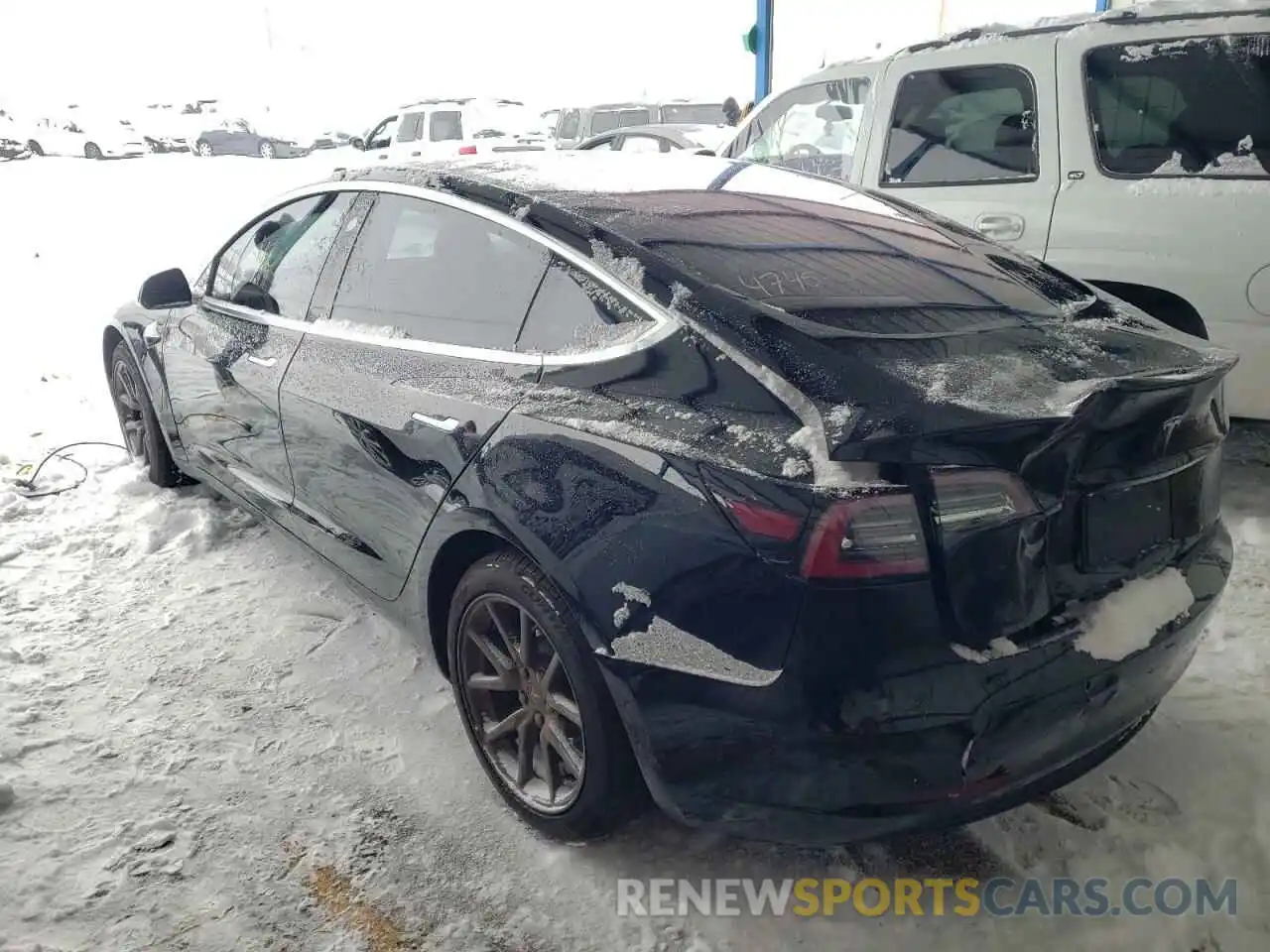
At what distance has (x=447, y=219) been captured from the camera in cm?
248

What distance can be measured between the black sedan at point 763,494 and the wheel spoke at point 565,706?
0.04ft

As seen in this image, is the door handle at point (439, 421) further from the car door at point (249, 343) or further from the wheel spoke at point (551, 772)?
the car door at point (249, 343)

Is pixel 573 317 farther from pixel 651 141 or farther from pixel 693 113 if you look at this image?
pixel 693 113

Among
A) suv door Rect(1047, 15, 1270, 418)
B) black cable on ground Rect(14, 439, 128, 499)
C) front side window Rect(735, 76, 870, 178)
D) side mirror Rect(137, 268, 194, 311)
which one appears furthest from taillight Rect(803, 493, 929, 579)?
black cable on ground Rect(14, 439, 128, 499)

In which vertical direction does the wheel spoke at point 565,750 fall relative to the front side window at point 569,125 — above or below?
below

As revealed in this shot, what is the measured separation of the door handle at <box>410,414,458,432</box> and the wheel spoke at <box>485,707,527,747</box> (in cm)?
71

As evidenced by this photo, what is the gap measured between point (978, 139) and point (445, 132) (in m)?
13.4

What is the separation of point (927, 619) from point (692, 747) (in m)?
0.51

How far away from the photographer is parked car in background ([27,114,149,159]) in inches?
801

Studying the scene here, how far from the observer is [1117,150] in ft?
12.6

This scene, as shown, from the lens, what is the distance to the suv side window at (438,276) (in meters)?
2.22

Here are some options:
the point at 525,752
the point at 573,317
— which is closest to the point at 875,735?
the point at 525,752

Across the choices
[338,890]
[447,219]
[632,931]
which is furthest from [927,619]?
[447,219]

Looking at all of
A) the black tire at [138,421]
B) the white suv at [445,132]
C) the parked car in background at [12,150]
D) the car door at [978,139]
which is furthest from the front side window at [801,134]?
the parked car in background at [12,150]
